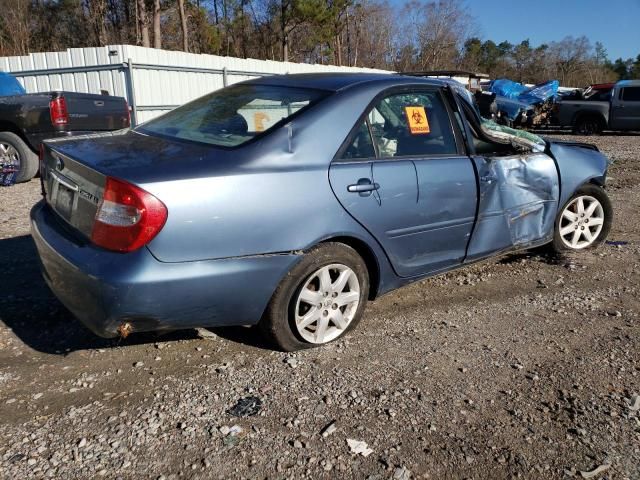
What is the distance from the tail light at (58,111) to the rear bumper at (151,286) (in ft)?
17.5

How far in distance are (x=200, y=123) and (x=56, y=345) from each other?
1.55m

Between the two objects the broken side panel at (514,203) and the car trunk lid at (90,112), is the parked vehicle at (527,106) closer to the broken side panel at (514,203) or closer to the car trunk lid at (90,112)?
the car trunk lid at (90,112)

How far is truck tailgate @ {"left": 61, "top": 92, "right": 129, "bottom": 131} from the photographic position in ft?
25.3

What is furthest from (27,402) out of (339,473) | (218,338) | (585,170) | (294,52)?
(294,52)

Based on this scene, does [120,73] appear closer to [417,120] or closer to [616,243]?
[417,120]

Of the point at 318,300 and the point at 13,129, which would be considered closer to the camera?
the point at 318,300

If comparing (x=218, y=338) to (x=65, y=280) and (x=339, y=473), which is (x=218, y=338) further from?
(x=339, y=473)

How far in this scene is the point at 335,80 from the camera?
135 inches

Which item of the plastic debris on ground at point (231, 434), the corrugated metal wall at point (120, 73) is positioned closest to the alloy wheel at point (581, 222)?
the plastic debris on ground at point (231, 434)

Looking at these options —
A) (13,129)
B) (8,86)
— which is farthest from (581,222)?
(8,86)

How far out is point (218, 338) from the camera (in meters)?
3.33

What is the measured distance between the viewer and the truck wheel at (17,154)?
7766 millimetres

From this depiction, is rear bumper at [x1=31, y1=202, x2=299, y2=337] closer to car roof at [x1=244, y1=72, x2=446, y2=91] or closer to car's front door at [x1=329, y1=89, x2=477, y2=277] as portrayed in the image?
car's front door at [x1=329, y1=89, x2=477, y2=277]

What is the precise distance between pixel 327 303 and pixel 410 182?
34.5 inches
